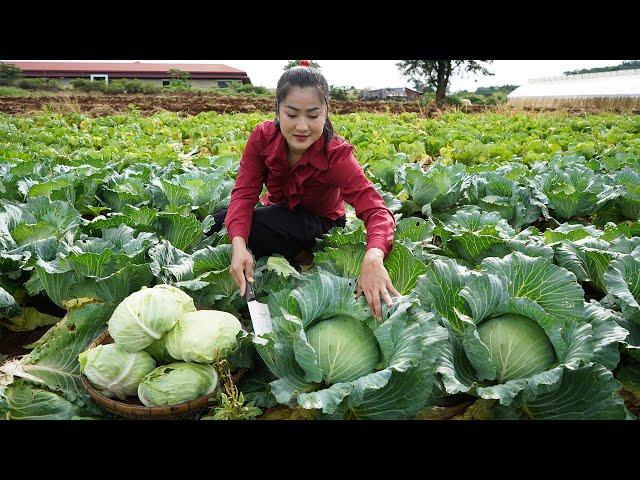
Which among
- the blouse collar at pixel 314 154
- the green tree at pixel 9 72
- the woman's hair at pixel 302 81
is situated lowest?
the blouse collar at pixel 314 154

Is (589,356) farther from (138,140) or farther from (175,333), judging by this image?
(138,140)

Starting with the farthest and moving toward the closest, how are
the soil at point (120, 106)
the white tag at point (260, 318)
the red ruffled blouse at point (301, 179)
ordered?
the soil at point (120, 106)
the red ruffled blouse at point (301, 179)
the white tag at point (260, 318)

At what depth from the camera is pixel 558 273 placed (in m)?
2.26

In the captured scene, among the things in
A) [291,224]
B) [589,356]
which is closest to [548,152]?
[291,224]

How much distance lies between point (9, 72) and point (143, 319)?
16.5 m

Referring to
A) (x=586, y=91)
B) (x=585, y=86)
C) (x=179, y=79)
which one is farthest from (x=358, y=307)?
(x=585, y=86)

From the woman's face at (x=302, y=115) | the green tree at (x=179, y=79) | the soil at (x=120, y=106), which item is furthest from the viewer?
the green tree at (x=179, y=79)

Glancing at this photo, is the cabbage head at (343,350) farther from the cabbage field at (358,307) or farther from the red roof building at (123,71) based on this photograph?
the red roof building at (123,71)

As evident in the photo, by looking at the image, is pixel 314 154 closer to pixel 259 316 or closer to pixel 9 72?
pixel 259 316

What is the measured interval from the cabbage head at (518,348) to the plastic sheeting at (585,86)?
25699 mm

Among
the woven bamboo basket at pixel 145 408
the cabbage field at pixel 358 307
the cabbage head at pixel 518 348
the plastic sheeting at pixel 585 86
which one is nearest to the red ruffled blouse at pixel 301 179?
the cabbage field at pixel 358 307

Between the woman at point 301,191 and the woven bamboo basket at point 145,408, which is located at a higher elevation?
the woman at point 301,191

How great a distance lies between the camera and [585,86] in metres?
28.1

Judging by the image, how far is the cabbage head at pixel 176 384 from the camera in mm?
2021
